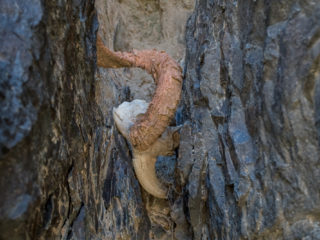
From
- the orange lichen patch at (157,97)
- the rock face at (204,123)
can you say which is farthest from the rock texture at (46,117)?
the orange lichen patch at (157,97)

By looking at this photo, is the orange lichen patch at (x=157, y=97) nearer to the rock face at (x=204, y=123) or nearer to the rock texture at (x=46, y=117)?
the rock face at (x=204, y=123)

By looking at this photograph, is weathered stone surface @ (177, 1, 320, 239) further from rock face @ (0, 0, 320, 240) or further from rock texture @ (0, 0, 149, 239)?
rock texture @ (0, 0, 149, 239)

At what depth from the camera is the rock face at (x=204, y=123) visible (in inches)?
24.1

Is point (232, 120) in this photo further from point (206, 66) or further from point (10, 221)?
point (10, 221)

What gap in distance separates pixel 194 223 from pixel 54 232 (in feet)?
1.58

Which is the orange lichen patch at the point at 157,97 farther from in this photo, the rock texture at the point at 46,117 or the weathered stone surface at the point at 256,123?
the rock texture at the point at 46,117

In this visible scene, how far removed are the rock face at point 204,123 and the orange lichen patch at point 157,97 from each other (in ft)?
0.17

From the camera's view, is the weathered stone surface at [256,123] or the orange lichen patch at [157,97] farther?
the orange lichen patch at [157,97]

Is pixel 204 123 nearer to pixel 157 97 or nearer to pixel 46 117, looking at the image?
pixel 157 97

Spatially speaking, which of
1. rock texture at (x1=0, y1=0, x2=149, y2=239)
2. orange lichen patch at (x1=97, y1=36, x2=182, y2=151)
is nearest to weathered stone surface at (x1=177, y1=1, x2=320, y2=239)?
orange lichen patch at (x1=97, y1=36, x2=182, y2=151)

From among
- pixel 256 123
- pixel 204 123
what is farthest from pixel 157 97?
pixel 256 123

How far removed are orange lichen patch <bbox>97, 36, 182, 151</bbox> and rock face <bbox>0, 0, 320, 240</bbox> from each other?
53 millimetres

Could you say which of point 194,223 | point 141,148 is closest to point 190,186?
point 194,223

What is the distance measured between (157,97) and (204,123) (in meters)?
0.24
